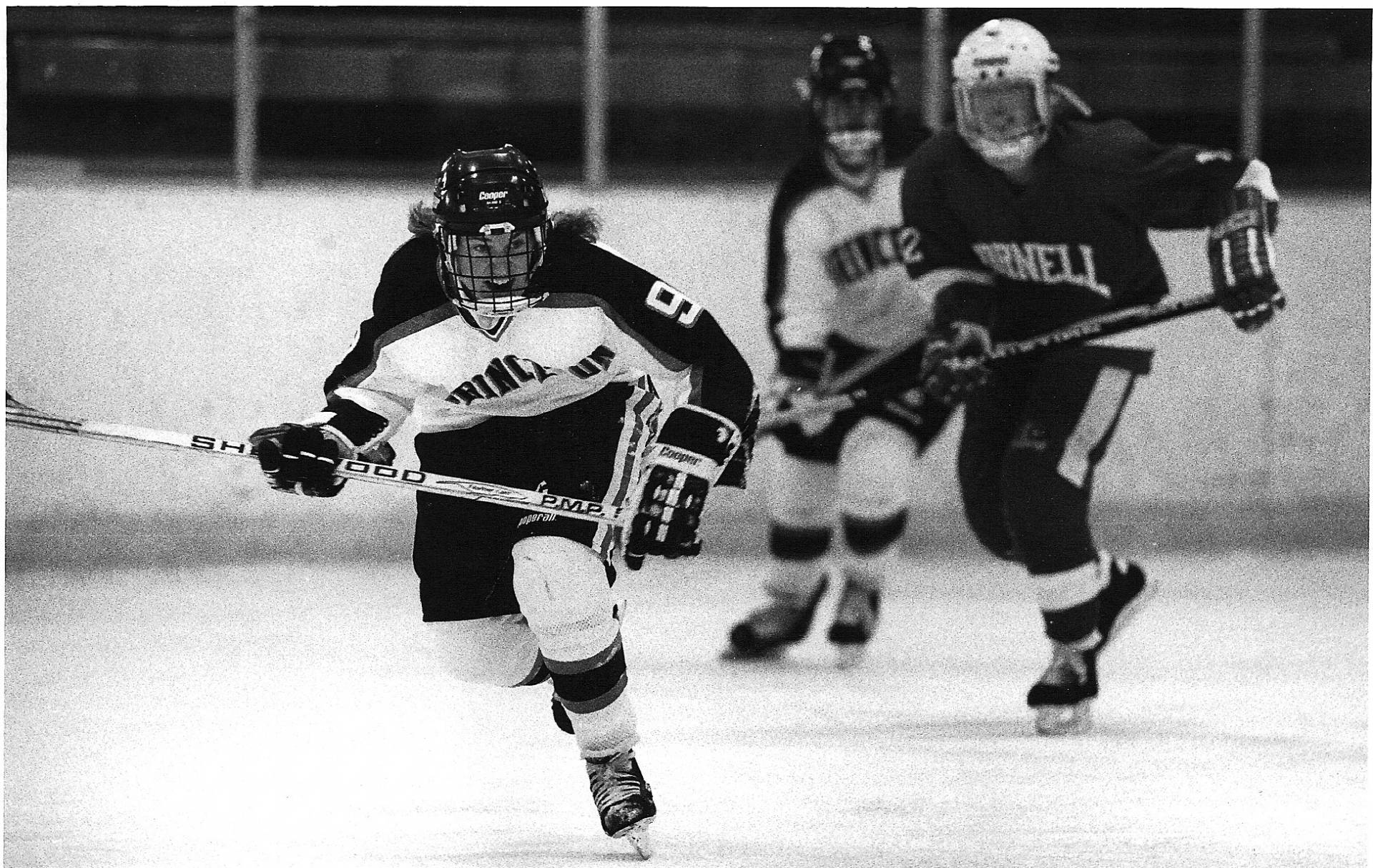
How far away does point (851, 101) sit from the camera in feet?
14.2

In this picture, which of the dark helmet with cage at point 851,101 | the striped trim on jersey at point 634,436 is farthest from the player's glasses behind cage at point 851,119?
the striped trim on jersey at point 634,436

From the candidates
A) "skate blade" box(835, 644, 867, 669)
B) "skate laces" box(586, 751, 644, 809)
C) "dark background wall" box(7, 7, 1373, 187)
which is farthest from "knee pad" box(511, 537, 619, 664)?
"dark background wall" box(7, 7, 1373, 187)

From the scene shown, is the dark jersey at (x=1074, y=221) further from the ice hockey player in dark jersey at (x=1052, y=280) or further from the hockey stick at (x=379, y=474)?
the hockey stick at (x=379, y=474)

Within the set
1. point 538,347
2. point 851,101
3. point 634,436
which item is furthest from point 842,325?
point 538,347

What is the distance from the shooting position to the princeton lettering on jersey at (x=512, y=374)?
104 inches

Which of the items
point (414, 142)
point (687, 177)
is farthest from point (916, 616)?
point (414, 142)

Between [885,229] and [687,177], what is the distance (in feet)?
2.71

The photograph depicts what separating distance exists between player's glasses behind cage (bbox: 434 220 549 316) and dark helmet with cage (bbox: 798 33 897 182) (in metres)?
1.89

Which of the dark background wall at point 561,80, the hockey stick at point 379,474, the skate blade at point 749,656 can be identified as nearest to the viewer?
the hockey stick at point 379,474

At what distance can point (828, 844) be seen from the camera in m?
2.63

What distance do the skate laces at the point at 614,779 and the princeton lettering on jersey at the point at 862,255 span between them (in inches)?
74.8

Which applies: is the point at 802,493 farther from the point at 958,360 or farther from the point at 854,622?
the point at 958,360

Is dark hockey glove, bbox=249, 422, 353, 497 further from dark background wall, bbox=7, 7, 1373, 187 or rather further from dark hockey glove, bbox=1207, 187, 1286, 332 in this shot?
dark background wall, bbox=7, 7, 1373, 187

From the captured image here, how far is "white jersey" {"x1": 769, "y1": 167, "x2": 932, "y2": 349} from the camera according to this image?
434 centimetres
